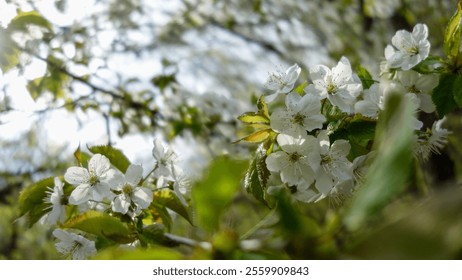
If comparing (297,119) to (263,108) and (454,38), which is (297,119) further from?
(454,38)

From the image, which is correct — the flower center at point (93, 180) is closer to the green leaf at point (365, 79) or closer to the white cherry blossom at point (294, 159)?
the white cherry blossom at point (294, 159)

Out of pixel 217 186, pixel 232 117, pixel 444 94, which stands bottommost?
pixel 232 117

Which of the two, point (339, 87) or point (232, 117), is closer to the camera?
point (339, 87)

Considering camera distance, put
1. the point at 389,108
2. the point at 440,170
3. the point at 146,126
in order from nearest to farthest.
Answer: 1. the point at 389,108
2. the point at 146,126
3. the point at 440,170

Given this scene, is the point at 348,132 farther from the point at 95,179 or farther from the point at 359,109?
the point at 95,179

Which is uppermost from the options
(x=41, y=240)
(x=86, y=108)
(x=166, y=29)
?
(x=86, y=108)

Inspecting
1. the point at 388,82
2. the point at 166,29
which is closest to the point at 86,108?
the point at 388,82

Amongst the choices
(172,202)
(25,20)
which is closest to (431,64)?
(172,202)
